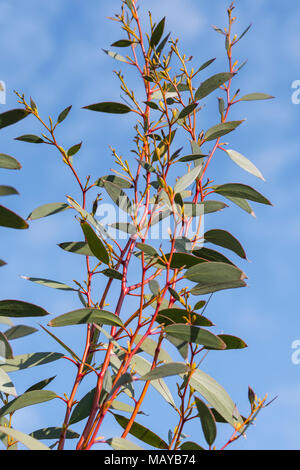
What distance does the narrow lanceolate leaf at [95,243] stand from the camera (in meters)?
1.42

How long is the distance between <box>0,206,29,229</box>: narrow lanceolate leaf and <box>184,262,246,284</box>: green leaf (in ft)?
1.38

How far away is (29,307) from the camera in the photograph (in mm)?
1322

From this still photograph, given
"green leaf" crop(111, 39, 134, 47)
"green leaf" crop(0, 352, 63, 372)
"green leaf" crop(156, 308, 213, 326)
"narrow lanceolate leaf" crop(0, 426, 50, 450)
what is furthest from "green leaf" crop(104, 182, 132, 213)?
"narrow lanceolate leaf" crop(0, 426, 50, 450)

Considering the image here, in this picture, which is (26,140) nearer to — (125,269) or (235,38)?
(125,269)

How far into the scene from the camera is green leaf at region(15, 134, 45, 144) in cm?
175

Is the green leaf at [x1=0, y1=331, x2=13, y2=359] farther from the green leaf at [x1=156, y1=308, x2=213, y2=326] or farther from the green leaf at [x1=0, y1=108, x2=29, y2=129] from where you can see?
the green leaf at [x1=0, y1=108, x2=29, y2=129]

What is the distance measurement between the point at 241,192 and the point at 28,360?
2.56 feet

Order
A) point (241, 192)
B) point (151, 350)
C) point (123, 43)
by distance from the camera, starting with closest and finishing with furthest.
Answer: point (151, 350)
point (241, 192)
point (123, 43)

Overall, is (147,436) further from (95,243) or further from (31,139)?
(31,139)

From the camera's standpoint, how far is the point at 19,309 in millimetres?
1340

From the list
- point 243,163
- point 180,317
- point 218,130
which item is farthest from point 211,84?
point 180,317

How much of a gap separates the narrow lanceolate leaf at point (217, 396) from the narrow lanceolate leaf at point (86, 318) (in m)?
0.25
